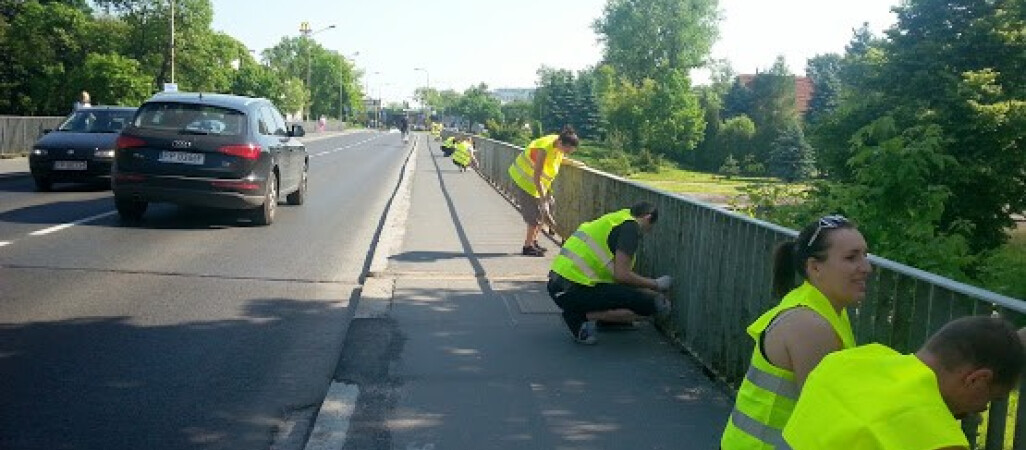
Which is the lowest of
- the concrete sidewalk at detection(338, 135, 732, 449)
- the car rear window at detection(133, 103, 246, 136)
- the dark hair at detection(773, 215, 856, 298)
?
the concrete sidewalk at detection(338, 135, 732, 449)

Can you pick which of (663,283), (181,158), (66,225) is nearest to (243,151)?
(181,158)

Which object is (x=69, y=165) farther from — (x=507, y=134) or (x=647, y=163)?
(x=647, y=163)

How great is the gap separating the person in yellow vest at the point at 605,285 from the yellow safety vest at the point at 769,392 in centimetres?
332

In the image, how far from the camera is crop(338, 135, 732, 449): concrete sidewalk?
15.5 ft

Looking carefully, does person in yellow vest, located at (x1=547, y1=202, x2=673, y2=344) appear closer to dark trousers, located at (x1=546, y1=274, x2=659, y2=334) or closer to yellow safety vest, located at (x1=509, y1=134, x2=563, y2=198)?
dark trousers, located at (x1=546, y1=274, x2=659, y2=334)

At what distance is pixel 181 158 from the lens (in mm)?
12094

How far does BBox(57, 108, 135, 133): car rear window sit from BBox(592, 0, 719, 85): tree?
236 ft

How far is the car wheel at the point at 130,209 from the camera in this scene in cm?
1268

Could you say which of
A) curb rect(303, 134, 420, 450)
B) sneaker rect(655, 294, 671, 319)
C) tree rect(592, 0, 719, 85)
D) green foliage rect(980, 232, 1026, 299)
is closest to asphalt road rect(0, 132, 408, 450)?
curb rect(303, 134, 420, 450)

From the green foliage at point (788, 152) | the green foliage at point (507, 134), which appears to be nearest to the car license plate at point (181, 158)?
the green foliage at point (507, 134)

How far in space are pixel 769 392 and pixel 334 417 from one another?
2542 mm

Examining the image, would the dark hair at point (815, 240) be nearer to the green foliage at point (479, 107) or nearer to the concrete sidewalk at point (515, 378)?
the concrete sidewalk at point (515, 378)

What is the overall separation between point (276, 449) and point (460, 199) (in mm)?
14538

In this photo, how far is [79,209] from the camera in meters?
14.0
